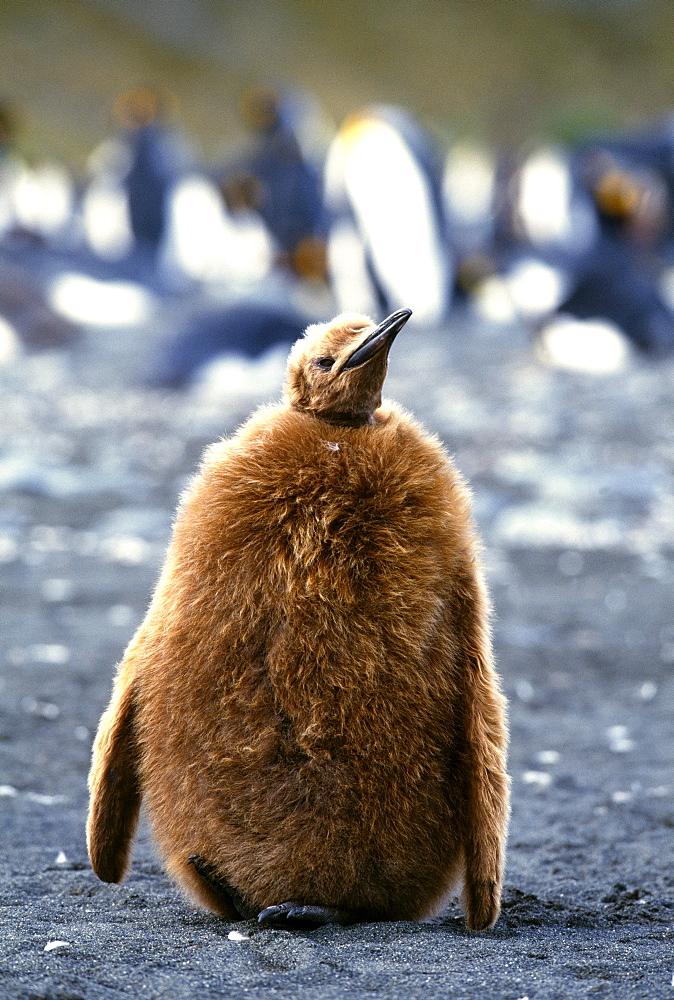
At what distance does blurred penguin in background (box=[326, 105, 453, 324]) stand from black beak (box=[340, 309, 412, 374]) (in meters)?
8.34

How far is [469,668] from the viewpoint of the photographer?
1629 mm

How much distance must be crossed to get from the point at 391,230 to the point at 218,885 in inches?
353

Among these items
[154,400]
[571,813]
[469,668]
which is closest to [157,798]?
[469,668]

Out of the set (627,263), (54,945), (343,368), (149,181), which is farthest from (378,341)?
(149,181)

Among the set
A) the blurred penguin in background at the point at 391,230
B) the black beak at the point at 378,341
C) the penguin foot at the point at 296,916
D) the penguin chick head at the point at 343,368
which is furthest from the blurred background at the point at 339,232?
the penguin foot at the point at 296,916

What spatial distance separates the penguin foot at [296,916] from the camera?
156 cm

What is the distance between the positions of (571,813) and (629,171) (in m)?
9.76

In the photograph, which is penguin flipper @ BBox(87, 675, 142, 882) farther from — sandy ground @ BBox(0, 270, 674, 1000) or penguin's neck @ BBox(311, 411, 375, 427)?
penguin's neck @ BBox(311, 411, 375, 427)

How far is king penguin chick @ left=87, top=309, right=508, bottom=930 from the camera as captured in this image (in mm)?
1559

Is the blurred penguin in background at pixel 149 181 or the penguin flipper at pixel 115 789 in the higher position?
the blurred penguin in background at pixel 149 181

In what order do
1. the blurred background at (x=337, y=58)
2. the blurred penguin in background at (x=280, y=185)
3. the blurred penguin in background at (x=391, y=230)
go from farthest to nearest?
the blurred background at (x=337, y=58), the blurred penguin in background at (x=280, y=185), the blurred penguin in background at (x=391, y=230)

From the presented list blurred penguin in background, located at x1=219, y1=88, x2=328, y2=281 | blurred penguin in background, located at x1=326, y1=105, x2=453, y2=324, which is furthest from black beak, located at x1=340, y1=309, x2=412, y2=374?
blurred penguin in background, located at x1=219, y1=88, x2=328, y2=281

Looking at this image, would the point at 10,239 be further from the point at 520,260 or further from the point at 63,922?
the point at 63,922

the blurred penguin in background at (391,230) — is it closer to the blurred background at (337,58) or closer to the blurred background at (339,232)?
the blurred background at (339,232)
